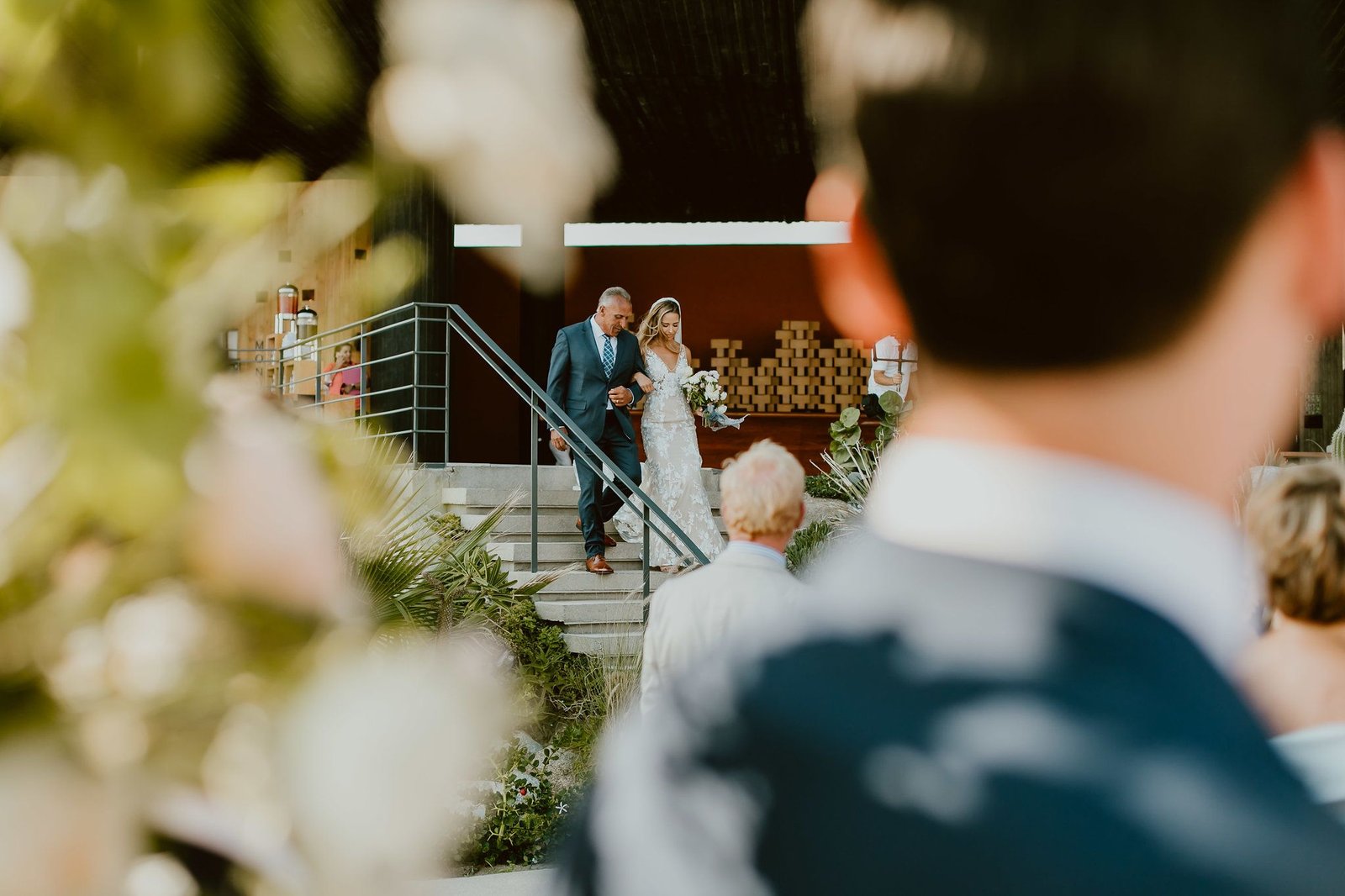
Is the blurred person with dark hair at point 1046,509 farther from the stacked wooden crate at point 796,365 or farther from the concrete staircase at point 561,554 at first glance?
the stacked wooden crate at point 796,365

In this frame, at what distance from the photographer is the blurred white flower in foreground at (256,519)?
0.87 feet

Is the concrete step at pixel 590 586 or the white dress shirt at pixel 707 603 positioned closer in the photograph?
the white dress shirt at pixel 707 603

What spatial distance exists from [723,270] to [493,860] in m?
8.38

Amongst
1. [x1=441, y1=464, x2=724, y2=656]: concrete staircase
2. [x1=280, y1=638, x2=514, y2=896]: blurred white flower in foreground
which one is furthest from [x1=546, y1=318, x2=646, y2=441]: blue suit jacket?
[x1=280, y1=638, x2=514, y2=896]: blurred white flower in foreground

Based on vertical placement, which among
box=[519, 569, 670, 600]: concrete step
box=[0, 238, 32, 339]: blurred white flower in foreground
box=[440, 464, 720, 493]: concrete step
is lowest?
box=[519, 569, 670, 600]: concrete step

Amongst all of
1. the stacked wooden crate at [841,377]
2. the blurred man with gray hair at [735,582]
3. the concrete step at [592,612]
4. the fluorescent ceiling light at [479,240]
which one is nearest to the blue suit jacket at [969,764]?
the blurred man with gray hair at [735,582]

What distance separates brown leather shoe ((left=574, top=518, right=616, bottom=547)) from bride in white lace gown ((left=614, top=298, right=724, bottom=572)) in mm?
115

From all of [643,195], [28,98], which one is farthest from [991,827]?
[643,195]

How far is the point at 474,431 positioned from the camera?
12438mm

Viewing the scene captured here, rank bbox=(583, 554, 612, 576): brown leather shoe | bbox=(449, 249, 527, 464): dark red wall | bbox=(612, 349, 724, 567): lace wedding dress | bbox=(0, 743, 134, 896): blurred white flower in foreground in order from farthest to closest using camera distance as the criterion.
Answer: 1. bbox=(449, 249, 527, 464): dark red wall
2. bbox=(612, 349, 724, 567): lace wedding dress
3. bbox=(583, 554, 612, 576): brown leather shoe
4. bbox=(0, 743, 134, 896): blurred white flower in foreground

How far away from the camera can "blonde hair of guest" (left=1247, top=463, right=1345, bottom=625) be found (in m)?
1.97

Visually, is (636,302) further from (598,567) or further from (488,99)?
(488,99)

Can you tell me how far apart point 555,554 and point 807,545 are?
1.47m

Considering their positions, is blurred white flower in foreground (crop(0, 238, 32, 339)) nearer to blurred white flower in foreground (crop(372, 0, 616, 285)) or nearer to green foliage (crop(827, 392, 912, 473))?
blurred white flower in foreground (crop(372, 0, 616, 285))
